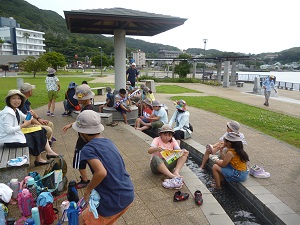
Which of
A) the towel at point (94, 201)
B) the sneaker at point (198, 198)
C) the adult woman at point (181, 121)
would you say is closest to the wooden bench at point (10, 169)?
the towel at point (94, 201)

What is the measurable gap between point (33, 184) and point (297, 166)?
534cm

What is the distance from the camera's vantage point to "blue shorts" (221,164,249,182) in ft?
14.9

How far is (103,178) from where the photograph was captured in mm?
2223

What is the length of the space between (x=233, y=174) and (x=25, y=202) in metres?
3.38

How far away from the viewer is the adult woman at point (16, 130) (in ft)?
14.2

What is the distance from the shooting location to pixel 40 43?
92.1 meters

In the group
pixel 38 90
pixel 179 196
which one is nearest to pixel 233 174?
pixel 179 196

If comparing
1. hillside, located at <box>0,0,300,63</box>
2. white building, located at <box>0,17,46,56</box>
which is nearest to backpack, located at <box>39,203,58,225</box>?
hillside, located at <box>0,0,300,63</box>

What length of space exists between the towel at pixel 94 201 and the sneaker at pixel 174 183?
2105 mm

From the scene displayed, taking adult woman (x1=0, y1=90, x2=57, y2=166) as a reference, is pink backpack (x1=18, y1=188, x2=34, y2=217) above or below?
below

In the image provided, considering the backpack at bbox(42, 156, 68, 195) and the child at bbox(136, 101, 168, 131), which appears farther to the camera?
the child at bbox(136, 101, 168, 131)

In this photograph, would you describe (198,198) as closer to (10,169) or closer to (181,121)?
(10,169)

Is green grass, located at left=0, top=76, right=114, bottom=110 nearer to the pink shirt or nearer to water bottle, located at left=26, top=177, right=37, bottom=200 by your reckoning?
the pink shirt

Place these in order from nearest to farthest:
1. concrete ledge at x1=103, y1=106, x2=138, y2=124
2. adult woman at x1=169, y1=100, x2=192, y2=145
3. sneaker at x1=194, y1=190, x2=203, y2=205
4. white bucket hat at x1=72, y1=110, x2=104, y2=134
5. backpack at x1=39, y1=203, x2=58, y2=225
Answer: white bucket hat at x1=72, y1=110, x2=104, y2=134
backpack at x1=39, y1=203, x2=58, y2=225
sneaker at x1=194, y1=190, x2=203, y2=205
adult woman at x1=169, y1=100, x2=192, y2=145
concrete ledge at x1=103, y1=106, x2=138, y2=124
